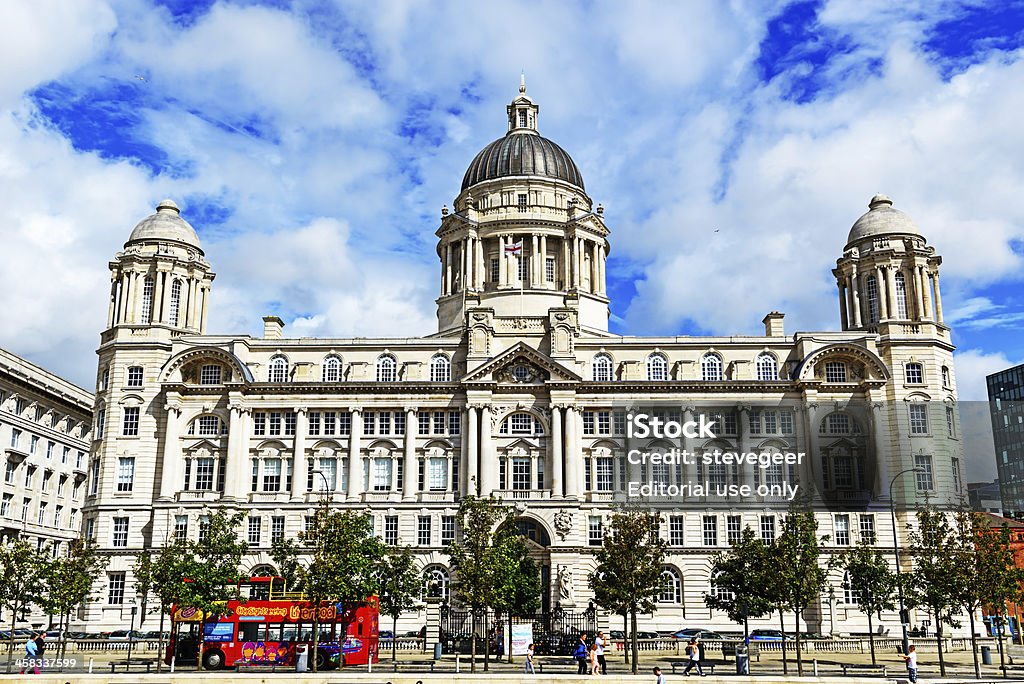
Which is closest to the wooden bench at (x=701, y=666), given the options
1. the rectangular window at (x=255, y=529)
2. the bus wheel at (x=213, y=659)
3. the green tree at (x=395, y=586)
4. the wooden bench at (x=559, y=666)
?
the wooden bench at (x=559, y=666)

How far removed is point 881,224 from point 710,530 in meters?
34.1

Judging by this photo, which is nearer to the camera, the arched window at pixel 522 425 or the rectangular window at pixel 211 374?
the arched window at pixel 522 425

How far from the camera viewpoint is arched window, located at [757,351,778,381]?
313 ft

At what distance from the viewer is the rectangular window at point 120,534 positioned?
90.2 meters

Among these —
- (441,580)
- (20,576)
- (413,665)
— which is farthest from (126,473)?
(413,665)

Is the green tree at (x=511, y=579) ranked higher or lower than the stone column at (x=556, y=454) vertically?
lower

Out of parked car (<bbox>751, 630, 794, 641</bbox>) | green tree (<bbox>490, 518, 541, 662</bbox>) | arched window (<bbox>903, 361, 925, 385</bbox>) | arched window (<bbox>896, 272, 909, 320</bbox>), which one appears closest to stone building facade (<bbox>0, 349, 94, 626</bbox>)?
green tree (<bbox>490, 518, 541, 662</bbox>)

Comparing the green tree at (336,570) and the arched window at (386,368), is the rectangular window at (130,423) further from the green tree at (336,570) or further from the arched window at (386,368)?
the green tree at (336,570)

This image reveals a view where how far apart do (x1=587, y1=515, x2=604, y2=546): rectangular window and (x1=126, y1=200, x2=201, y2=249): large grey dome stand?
47.0m

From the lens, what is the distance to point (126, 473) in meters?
92.2

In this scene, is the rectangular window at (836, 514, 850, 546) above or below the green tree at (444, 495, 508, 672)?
above

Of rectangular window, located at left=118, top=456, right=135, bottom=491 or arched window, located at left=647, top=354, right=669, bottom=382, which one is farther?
arched window, located at left=647, top=354, right=669, bottom=382

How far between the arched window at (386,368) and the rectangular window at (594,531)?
2284 cm

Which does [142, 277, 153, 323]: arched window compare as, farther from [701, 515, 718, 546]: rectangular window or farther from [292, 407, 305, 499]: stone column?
[701, 515, 718, 546]: rectangular window
